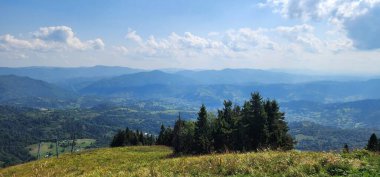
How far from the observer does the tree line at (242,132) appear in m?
45.9

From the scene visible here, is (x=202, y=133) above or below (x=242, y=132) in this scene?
below

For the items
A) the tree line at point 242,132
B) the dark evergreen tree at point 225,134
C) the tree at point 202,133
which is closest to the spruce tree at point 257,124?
the tree line at point 242,132

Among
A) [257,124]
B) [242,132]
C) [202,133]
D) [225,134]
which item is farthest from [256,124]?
[202,133]

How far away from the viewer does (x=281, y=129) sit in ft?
152

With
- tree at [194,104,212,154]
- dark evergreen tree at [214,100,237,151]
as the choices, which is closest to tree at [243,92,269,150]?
dark evergreen tree at [214,100,237,151]

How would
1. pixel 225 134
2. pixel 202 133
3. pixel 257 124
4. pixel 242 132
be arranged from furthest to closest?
pixel 225 134 → pixel 202 133 → pixel 242 132 → pixel 257 124

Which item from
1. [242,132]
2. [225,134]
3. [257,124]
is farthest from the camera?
[225,134]

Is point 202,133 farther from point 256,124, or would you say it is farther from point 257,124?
point 257,124

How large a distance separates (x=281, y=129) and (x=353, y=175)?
32.3m

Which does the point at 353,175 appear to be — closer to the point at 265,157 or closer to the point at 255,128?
the point at 265,157

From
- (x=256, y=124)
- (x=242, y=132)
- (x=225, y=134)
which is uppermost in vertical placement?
(x=256, y=124)

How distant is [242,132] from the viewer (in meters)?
47.1

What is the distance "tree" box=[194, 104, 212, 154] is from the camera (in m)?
47.1

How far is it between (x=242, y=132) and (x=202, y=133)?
17.5 feet
